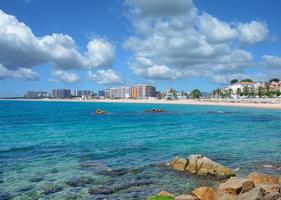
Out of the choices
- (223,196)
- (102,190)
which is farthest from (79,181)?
(223,196)

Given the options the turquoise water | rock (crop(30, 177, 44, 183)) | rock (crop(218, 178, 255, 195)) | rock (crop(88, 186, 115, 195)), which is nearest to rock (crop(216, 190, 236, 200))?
rock (crop(218, 178, 255, 195))

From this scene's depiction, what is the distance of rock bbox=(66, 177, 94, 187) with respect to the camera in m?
18.9

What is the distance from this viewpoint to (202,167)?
21.2m

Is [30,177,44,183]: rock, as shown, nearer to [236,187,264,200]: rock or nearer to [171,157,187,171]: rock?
[171,157,187,171]: rock

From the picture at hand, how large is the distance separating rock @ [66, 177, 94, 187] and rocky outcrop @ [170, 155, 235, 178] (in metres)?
5.83

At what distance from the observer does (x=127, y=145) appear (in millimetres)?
34031

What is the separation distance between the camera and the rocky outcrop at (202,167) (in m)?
20.8

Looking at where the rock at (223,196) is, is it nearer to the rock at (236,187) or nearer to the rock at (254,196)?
the rock at (236,187)

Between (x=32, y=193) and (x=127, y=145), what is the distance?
17137 millimetres

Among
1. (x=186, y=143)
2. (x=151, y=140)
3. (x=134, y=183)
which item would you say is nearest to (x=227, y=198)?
(x=134, y=183)

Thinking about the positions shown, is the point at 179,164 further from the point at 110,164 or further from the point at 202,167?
the point at 110,164

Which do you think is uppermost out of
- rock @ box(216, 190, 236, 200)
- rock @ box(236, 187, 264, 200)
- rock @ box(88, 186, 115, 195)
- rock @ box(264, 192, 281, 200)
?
rock @ box(236, 187, 264, 200)

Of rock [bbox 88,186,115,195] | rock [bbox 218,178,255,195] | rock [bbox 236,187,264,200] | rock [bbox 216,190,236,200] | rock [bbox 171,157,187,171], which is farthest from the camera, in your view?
rock [bbox 171,157,187,171]

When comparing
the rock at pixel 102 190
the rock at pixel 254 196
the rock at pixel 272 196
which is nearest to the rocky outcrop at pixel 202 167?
the rock at pixel 102 190
